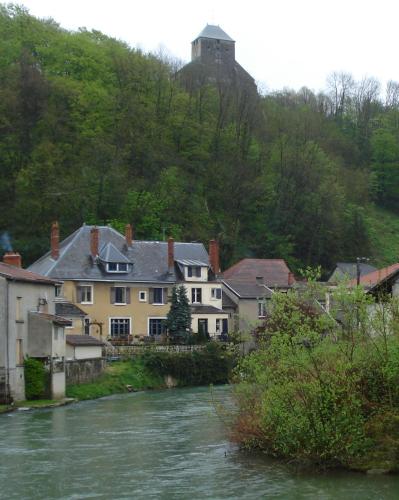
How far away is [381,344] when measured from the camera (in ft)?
82.5

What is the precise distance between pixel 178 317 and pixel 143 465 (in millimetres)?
39575

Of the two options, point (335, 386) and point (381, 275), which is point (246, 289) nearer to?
point (381, 275)

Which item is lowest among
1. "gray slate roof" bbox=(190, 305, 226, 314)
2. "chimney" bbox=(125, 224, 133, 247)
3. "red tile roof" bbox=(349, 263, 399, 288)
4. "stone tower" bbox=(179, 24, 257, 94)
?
"gray slate roof" bbox=(190, 305, 226, 314)

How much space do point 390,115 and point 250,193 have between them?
46.1 metres

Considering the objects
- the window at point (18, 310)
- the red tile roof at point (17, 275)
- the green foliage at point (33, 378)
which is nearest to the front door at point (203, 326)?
the red tile roof at point (17, 275)

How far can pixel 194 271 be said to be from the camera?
72.4 metres

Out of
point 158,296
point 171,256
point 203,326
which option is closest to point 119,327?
point 158,296

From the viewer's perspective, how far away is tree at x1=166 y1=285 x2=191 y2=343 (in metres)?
66.2

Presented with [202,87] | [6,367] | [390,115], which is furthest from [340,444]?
[390,115]

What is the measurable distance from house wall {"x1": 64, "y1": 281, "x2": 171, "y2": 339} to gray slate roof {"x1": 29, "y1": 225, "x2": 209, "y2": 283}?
2.08 ft

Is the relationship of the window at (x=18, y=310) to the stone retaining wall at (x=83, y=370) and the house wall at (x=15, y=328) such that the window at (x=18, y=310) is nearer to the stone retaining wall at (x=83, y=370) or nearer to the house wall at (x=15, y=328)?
the house wall at (x=15, y=328)

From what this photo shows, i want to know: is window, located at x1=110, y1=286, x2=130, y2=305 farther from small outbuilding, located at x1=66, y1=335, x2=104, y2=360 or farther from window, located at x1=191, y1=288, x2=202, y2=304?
small outbuilding, located at x1=66, y1=335, x2=104, y2=360

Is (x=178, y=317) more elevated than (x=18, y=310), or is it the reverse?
(x=178, y=317)

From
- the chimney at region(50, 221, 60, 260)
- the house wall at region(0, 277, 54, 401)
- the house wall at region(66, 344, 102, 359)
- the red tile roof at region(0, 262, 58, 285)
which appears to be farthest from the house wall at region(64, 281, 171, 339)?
the house wall at region(0, 277, 54, 401)
